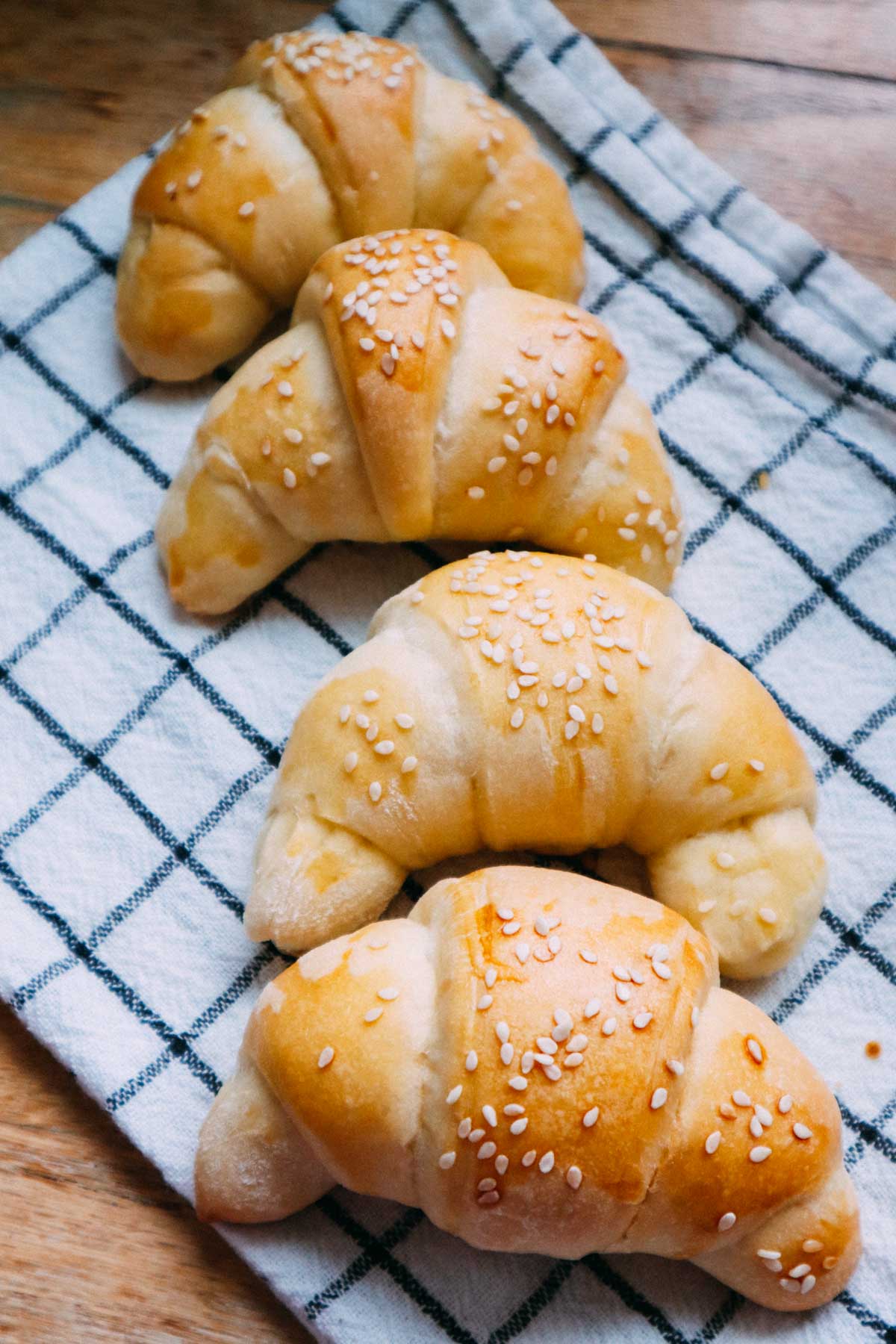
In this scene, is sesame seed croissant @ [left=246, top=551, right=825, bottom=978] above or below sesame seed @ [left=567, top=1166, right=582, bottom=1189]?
above

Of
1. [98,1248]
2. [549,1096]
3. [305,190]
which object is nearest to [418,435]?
[305,190]

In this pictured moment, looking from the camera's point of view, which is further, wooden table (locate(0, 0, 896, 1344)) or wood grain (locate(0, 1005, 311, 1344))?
wooden table (locate(0, 0, 896, 1344))

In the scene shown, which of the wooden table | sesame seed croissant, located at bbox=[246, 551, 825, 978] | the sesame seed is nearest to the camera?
the sesame seed

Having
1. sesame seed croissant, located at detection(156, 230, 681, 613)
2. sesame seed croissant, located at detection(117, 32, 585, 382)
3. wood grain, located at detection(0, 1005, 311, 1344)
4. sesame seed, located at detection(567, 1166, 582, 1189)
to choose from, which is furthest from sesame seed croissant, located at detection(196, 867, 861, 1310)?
sesame seed croissant, located at detection(117, 32, 585, 382)

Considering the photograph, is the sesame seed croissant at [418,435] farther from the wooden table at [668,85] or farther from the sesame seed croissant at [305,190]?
the wooden table at [668,85]

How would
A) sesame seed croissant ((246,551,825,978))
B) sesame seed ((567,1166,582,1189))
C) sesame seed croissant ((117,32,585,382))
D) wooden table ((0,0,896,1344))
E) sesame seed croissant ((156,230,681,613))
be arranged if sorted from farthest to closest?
wooden table ((0,0,896,1344)), sesame seed croissant ((117,32,585,382)), sesame seed croissant ((156,230,681,613)), sesame seed croissant ((246,551,825,978)), sesame seed ((567,1166,582,1189))

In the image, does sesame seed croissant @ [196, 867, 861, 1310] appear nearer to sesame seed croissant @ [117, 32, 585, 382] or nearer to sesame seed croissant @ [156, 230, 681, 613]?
sesame seed croissant @ [156, 230, 681, 613]
